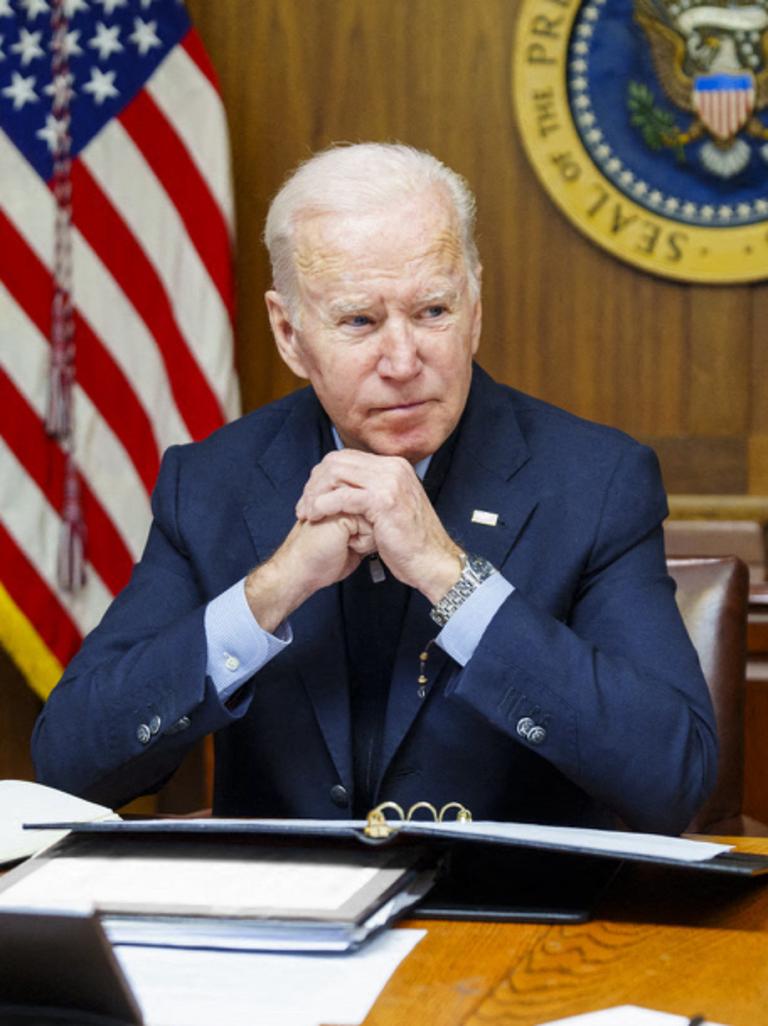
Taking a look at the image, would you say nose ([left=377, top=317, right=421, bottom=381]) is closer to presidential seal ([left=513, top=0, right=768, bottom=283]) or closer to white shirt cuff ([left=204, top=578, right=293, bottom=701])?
white shirt cuff ([left=204, top=578, right=293, bottom=701])

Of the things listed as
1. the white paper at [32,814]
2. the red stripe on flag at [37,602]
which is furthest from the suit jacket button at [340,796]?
the red stripe on flag at [37,602]

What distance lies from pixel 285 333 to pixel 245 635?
1.73 ft

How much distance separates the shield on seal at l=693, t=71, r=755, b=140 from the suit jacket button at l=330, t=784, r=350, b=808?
8.52 ft

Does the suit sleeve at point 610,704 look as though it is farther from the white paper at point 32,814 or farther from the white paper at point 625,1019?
the white paper at point 625,1019

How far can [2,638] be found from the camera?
141 inches

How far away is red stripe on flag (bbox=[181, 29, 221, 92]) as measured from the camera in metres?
3.78

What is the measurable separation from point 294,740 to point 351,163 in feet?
2.52

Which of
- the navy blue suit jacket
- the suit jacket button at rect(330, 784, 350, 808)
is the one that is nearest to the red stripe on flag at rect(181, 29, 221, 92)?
the navy blue suit jacket

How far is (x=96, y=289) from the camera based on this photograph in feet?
12.2

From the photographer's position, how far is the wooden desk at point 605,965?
3.34 ft

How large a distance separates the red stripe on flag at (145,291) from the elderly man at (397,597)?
1.66m

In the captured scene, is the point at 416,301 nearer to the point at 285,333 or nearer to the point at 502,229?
the point at 285,333

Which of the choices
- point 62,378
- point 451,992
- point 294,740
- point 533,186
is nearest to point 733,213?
point 533,186

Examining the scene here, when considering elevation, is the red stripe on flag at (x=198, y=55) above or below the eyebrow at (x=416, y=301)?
above
